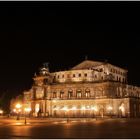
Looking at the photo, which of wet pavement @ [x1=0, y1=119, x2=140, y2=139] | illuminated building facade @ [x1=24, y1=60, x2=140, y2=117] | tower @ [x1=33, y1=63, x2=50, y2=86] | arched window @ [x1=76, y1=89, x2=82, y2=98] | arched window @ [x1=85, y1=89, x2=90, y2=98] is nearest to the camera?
wet pavement @ [x1=0, y1=119, x2=140, y2=139]

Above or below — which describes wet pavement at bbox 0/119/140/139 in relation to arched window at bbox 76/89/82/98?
below

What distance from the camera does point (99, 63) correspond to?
323ft

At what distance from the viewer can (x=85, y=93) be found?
93.5m

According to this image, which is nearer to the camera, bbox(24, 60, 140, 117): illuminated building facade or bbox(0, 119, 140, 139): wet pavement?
bbox(0, 119, 140, 139): wet pavement

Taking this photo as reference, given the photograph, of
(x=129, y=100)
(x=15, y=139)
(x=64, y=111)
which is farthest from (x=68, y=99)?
(x=15, y=139)

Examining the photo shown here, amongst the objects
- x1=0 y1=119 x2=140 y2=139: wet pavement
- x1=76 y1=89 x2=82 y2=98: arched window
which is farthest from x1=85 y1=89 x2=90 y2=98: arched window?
x1=0 y1=119 x2=140 y2=139: wet pavement

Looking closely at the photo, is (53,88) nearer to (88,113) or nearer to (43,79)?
(43,79)

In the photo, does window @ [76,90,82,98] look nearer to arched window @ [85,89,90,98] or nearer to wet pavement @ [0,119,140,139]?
arched window @ [85,89,90,98]

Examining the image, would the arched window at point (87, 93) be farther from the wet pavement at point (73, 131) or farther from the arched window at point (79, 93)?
the wet pavement at point (73, 131)

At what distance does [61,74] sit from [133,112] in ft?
93.5

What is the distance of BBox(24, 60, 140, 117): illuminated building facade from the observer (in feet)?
290

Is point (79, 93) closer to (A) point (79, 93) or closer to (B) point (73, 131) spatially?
(A) point (79, 93)

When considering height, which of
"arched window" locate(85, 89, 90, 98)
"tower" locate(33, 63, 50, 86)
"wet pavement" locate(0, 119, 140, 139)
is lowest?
"wet pavement" locate(0, 119, 140, 139)

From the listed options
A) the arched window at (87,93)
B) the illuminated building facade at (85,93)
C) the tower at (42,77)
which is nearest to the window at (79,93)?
the illuminated building facade at (85,93)
